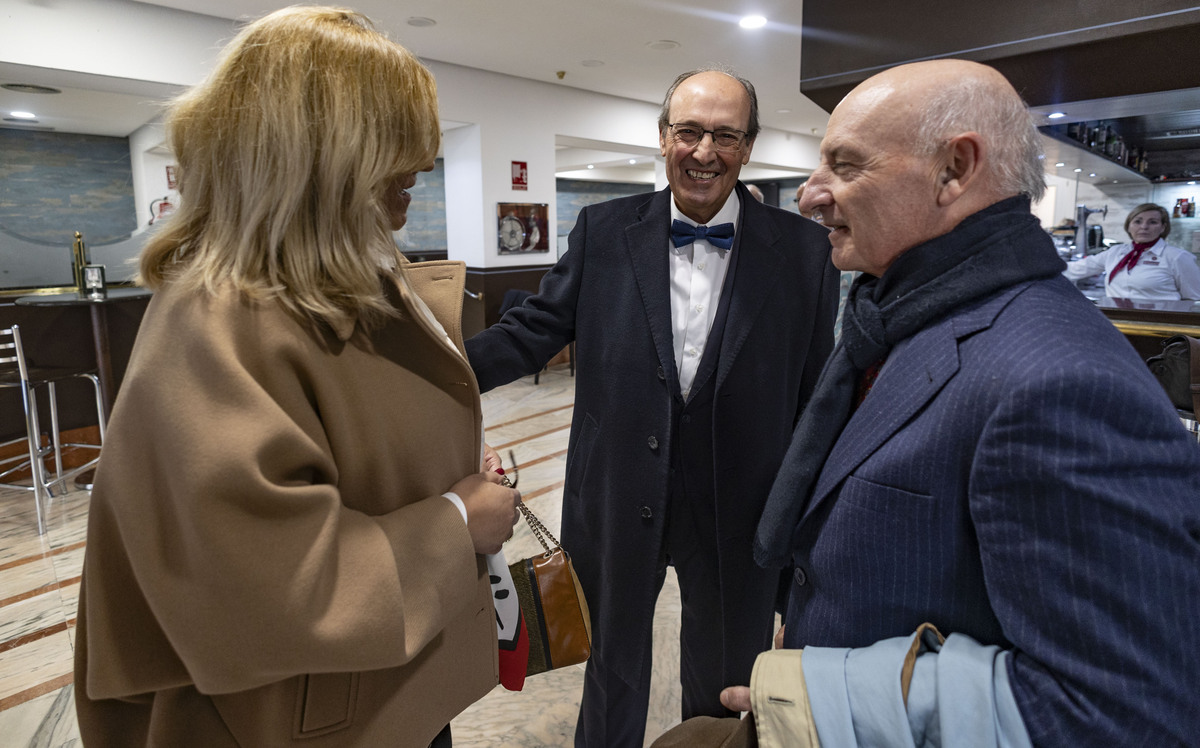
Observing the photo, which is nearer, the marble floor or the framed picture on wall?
the marble floor

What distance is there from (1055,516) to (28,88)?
24.2 ft

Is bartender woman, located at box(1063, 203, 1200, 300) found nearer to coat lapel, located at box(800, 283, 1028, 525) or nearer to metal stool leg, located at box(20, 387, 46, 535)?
coat lapel, located at box(800, 283, 1028, 525)

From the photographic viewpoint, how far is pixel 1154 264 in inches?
215

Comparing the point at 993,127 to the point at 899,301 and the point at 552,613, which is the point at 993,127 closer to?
the point at 899,301

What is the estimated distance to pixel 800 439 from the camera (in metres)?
1.03

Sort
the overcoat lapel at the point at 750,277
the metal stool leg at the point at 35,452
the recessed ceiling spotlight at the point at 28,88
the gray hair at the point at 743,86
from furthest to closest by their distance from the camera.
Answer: the recessed ceiling spotlight at the point at 28,88 → the metal stool leg at the point at 35,452 → the gray hair at the point at 743,86 → the overcoat lapel at the point at 750,277

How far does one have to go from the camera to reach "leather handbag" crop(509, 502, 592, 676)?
1.32 metres

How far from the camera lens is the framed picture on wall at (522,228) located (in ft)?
23.2

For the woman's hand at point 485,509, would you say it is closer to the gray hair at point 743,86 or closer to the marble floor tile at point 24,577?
the gray hair at point 743,86

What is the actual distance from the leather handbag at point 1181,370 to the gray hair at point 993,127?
264 cm

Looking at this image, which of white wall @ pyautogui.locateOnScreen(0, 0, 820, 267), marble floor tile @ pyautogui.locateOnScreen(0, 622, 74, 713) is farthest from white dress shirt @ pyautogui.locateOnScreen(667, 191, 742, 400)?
white wall @ pyautogui.locateOnScreen(0, 0, 820, 267)

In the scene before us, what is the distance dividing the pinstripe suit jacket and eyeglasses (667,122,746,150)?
0.90 metres

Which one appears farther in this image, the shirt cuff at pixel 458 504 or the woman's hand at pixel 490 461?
the woman's hand at pixel 490 461

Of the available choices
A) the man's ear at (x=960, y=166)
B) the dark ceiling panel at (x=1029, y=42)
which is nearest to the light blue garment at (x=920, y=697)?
the man's ear at (x=960, y=166)
